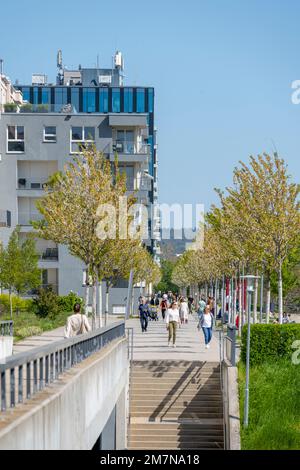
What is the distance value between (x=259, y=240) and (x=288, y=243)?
123cm

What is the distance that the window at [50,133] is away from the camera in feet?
250

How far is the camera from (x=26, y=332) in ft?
141

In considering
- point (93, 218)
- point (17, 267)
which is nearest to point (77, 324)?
point (93, 218)

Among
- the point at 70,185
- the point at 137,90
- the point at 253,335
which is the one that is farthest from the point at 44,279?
the point at 137,90

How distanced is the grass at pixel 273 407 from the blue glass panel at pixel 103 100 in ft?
351

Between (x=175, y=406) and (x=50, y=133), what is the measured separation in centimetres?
4723

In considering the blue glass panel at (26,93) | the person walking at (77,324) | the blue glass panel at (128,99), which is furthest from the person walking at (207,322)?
the blue glass panel at (26,93)

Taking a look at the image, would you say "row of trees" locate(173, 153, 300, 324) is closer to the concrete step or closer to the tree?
the concrete step

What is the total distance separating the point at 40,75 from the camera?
142750mm

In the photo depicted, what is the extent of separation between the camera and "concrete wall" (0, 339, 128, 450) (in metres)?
10.9

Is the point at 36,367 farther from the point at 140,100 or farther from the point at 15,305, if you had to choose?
the point at 140,100

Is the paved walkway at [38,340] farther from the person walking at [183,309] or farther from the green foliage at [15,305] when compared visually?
the green foliage at [15,305]

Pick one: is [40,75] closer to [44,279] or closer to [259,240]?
[44,279]

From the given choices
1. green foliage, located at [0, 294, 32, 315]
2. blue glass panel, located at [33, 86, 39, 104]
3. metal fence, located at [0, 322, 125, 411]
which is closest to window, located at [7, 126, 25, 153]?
green foliage, located at [0, 294, 32, 315]
